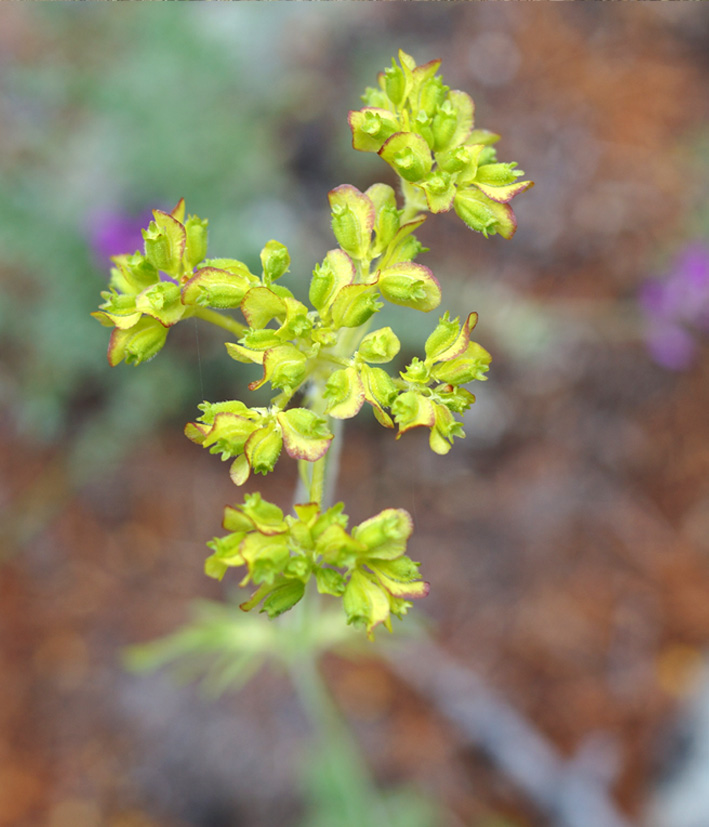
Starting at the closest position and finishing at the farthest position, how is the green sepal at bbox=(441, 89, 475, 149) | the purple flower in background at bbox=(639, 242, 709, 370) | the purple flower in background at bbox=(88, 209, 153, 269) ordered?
1. the green sepal at bbox=(441, 89, 475, 149)
2. the purple flower in background at bbox=(88, 209, 153, 269)
3. the purple flower in background at bbox=(639, 242, 709, 370)

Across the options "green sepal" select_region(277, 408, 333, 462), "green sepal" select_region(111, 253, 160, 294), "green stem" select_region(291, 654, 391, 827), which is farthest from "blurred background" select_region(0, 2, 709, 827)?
"green sepal" select_region(277, 408, 333, 462)

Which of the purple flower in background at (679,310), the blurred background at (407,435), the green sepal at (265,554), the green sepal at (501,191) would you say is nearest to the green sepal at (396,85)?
the green sepal at (501,191)

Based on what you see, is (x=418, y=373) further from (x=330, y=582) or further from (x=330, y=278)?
(x=330, y=582)

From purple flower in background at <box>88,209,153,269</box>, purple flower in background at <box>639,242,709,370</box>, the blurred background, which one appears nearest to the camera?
the blurred background

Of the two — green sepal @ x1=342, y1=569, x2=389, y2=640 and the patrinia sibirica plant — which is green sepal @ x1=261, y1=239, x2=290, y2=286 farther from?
green sepal @ x1=342, y1=569, x2=389, y2=640

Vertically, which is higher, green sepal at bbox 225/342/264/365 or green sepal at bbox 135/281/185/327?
green sepal at bbox 135/281/185/327

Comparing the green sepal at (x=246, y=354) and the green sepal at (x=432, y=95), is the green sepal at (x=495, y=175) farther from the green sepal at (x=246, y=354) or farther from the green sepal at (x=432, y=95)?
the green sepal at (x=246, y=354)

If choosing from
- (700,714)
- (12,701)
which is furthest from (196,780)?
(700,714)
